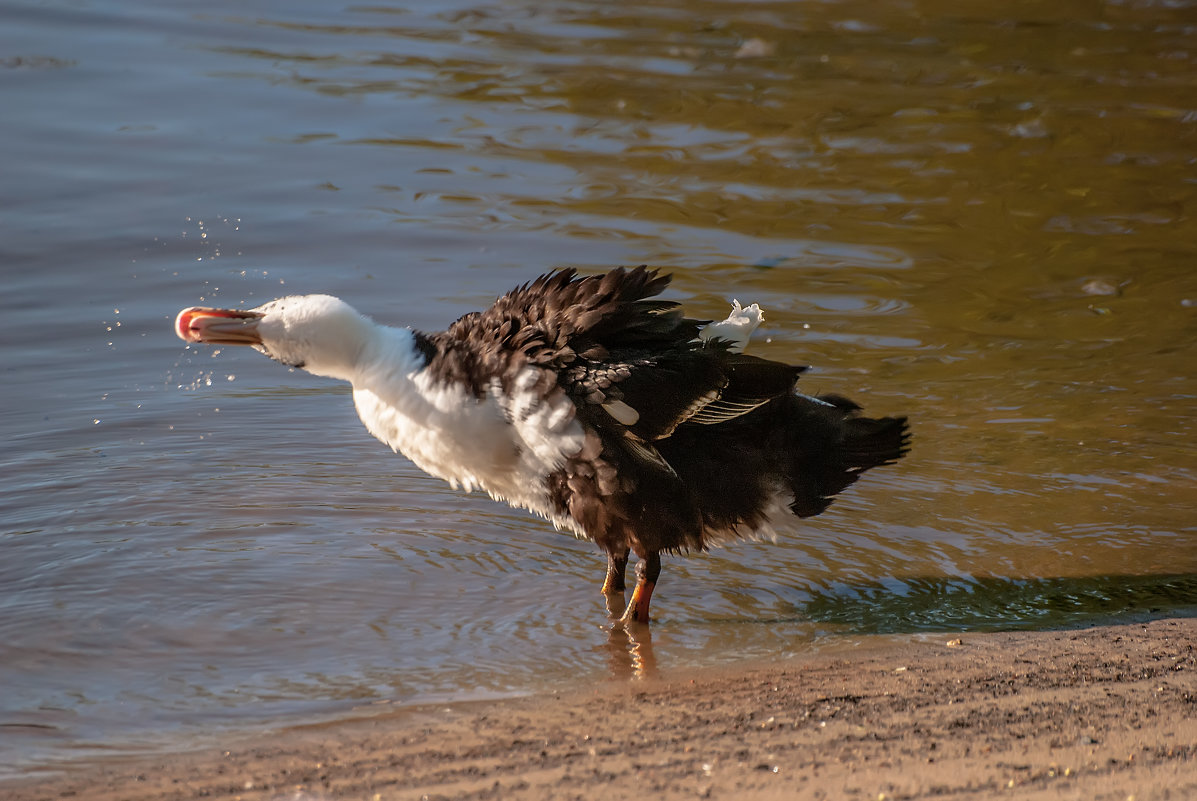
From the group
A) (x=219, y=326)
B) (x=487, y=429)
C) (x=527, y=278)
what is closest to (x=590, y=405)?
(x=487, y=429)

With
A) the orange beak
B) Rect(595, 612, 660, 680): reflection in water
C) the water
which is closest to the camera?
Rect(595, 612, 660, 680): reflection in water

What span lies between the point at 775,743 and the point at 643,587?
1.28m

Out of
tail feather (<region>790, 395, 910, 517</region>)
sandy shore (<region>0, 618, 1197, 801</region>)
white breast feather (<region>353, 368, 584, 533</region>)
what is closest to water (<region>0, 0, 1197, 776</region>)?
sandy shore (<region>0, 618, 1197, 801</region>)

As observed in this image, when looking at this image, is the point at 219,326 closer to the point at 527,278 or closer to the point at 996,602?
the point at 996,602

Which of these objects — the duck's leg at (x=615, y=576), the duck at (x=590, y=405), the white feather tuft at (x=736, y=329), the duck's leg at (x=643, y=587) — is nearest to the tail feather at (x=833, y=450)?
the duck at (x=590, y=405)

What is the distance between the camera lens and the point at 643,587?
537 centimetres

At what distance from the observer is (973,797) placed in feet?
12.4

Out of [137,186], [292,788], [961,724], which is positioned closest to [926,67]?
[137,186]

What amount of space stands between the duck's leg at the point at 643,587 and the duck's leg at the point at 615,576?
0.18 metres

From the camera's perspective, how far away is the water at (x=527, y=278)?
530 cm

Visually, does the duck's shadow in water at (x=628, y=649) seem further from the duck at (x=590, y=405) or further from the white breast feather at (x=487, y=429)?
the white breast feather at (x=487, y=429)

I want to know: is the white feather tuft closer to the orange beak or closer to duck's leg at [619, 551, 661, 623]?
duck's leg at [619, 551, 661, 623]

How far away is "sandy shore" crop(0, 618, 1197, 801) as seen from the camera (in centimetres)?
389

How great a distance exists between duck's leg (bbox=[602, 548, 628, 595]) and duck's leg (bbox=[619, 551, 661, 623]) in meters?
0.18
